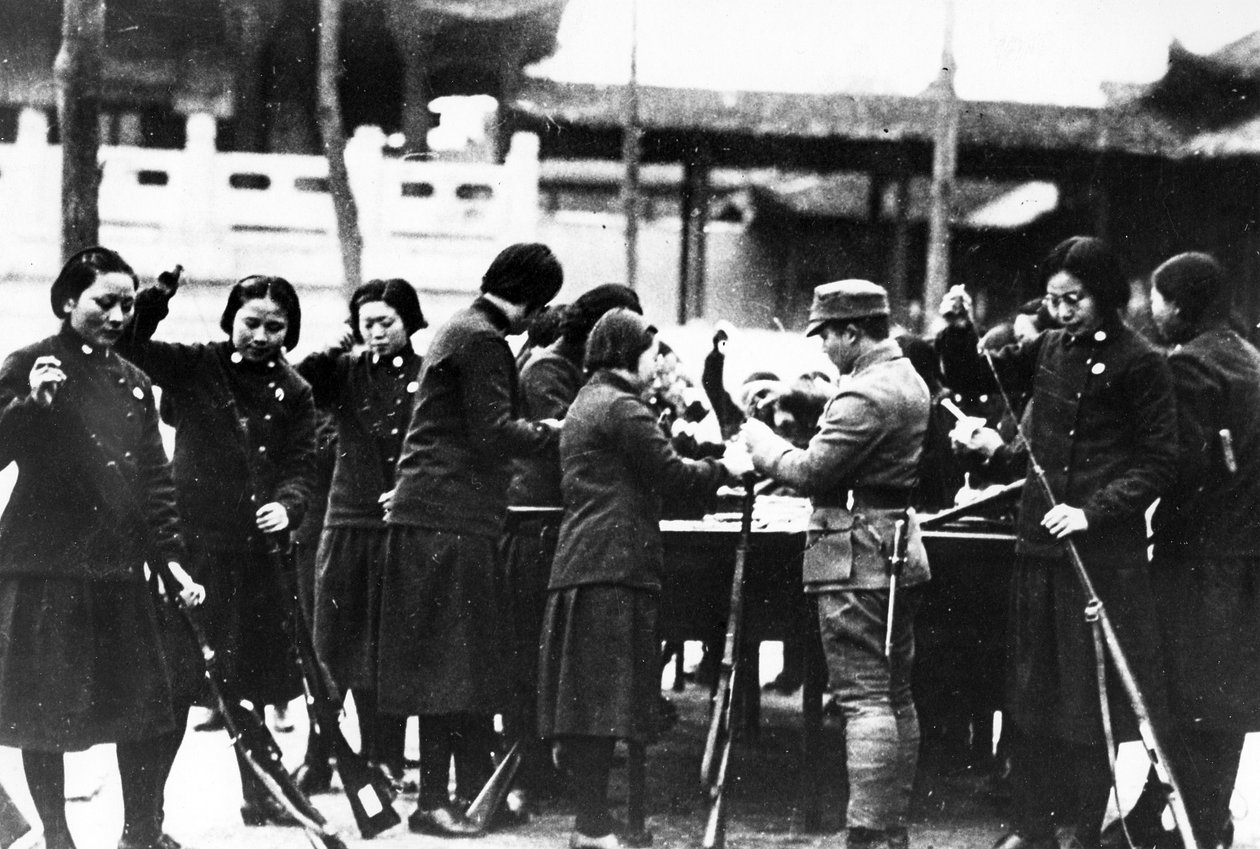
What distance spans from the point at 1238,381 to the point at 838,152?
4.48m

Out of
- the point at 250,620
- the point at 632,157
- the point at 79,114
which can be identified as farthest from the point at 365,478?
the point at 632,157

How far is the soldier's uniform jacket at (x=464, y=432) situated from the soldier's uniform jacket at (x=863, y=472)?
89cm

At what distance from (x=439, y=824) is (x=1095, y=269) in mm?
2695

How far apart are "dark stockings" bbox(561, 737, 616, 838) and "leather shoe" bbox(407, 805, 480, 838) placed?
41cm

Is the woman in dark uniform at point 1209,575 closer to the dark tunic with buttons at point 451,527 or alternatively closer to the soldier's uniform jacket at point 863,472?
the soldier's uniform jacket at point 863,472

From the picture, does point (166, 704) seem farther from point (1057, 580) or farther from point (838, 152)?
point (838, 152)

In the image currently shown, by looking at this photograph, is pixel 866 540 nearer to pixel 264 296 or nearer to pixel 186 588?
pixel 186 588

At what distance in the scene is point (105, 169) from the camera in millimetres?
8109

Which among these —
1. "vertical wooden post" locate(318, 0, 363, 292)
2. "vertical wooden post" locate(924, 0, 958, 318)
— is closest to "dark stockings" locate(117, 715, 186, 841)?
"vertical wooden post" locate(318, 0, 363, 292)

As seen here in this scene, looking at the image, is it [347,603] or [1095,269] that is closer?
[1095,269]

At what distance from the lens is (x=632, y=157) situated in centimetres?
817

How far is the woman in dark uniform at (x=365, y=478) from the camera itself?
4.95 metres

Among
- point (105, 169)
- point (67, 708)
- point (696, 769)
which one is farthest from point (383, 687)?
point (105, 169)

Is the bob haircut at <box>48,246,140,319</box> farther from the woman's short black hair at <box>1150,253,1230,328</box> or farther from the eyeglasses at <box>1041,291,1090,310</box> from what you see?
the woman's short black hair at <box>1150,253,1230,328</box>
